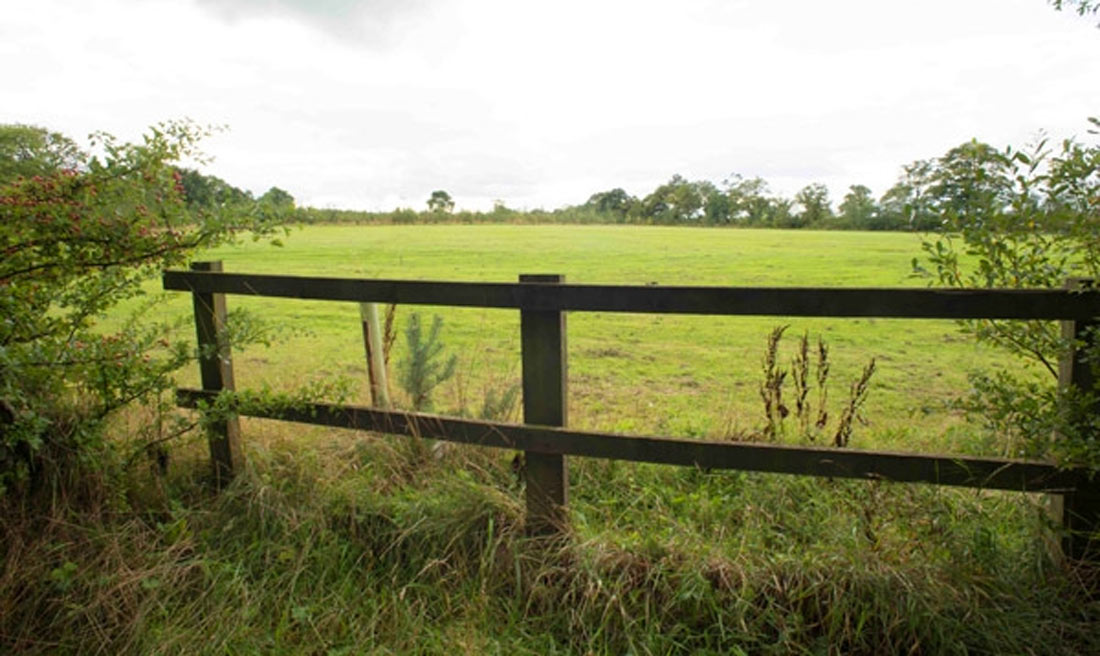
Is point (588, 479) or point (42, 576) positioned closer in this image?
point (42, 576)

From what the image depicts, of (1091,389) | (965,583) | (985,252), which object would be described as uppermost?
(985,252)

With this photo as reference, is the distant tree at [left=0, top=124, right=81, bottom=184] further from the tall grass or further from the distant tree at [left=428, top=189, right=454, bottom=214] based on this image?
the distant tree at [left=428, top=189, right=454, bottom=214]

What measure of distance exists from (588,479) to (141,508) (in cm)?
245

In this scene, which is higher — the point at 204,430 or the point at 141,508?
the point at 204,430

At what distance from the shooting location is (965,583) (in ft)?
8.45

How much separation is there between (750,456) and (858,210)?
32708mm

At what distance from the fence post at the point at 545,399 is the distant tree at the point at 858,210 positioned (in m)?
A: 27.5

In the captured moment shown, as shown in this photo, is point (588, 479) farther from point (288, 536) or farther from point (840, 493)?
point (288, 536)

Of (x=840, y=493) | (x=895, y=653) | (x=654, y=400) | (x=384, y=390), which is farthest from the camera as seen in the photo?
(x=654, y=400)

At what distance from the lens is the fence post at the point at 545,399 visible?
302cm

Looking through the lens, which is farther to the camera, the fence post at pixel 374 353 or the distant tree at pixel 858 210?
the distant tree at pixel 858 210

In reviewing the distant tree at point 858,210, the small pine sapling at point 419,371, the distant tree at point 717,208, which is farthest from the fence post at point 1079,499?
the distant tree at point 717,208

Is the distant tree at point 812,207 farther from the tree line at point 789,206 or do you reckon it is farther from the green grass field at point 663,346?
the green grass field at point 663,346

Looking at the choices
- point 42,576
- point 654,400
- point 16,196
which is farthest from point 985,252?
point 42,576
